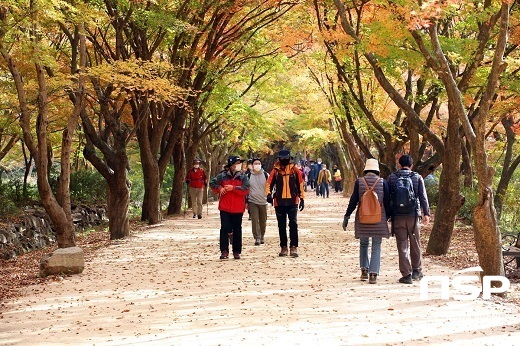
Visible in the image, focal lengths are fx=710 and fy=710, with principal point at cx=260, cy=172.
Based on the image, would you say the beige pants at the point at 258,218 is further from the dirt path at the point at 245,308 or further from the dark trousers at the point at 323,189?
the dark trousers at the point at 323,189

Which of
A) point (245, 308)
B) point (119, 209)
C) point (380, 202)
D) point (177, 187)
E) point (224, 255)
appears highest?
point (177, 187)

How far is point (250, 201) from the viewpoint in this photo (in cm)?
1448

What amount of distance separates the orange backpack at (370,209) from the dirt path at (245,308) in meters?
0.91

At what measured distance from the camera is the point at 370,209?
32.4 feet

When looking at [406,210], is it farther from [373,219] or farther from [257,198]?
Result: [257,198]

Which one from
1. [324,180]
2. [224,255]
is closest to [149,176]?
[224,255]

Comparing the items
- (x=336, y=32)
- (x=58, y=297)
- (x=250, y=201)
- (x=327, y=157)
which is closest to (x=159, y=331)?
(x=58, y=297)

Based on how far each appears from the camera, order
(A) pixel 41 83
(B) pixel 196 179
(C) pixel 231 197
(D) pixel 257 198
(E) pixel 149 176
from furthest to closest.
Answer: (B) pixel 196 179
(E) pixel 149 176
(D) pixel 257 198
(A) pixel 41 83
(C) pixel 231 197

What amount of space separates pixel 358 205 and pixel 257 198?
175 inches

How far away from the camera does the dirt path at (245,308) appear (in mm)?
6941

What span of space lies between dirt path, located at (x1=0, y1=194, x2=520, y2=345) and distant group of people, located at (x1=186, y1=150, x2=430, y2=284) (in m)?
0.39

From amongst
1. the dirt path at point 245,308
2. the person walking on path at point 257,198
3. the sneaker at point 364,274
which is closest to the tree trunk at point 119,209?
the person walking on path at point 257,198

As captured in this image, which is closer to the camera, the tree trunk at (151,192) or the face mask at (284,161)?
the face mask at (284,161)

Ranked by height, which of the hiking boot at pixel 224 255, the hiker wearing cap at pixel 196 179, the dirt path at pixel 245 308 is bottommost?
the dirt path at pixel 245 308
